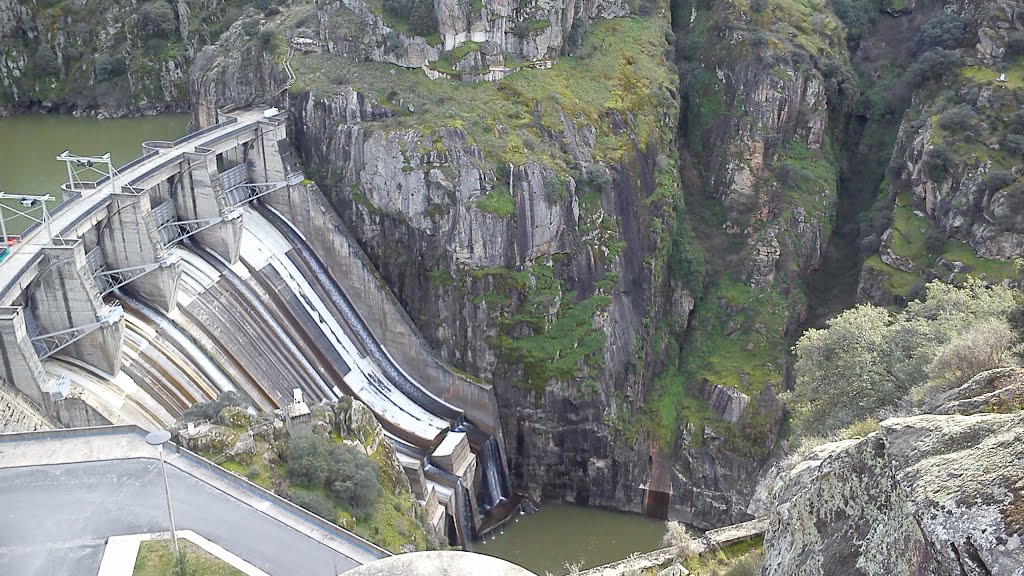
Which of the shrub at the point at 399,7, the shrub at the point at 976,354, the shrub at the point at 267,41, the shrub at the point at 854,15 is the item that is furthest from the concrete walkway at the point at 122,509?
the shrub at the point at 854,15

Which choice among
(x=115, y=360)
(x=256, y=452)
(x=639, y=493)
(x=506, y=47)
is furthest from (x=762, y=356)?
(x=115, y=360)

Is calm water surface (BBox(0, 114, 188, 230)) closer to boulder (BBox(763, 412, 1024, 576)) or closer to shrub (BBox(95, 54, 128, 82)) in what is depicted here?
shrub (BBox(95, 54, 128, 82))

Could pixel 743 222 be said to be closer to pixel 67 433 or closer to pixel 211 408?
pixel 211 408

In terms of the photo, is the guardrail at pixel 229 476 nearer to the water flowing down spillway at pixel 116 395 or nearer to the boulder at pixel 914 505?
the water flowing down spillway at pixel 116 395

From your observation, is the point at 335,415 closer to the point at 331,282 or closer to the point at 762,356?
the point at 331,282

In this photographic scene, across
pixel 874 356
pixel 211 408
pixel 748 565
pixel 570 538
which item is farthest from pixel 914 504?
pixel 570 538
